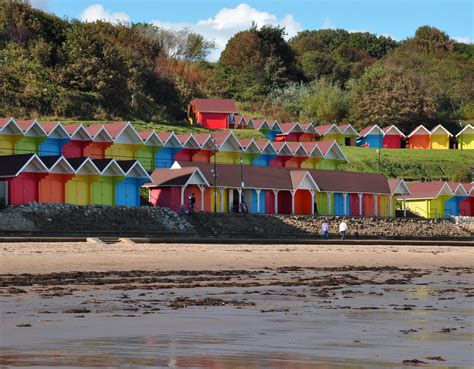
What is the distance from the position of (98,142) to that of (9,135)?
6.68 m

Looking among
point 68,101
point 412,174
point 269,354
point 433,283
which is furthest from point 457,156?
point 269,354

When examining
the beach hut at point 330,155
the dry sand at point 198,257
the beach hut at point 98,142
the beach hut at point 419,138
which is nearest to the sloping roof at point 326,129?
the beach hut at point 419,138

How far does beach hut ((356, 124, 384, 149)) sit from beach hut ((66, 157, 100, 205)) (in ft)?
166

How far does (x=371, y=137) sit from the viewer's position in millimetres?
103812

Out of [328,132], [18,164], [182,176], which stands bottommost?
[182,176]

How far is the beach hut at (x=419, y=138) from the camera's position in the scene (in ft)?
Answer: 344

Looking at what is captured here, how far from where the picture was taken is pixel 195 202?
60188 millimetres

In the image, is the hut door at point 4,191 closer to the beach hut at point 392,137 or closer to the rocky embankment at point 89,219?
the rocky embankment at point 89,219

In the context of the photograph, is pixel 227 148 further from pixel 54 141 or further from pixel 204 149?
pixel 54 141

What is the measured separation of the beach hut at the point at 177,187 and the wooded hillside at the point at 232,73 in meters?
23.3

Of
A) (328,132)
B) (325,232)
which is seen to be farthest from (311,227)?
(328,132)

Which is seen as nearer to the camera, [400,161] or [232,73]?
[400,161]

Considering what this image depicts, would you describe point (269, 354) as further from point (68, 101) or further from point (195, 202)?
point (68, 101)

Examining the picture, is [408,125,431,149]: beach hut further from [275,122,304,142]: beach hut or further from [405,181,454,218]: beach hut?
[405,181,454,218]: beach hut
